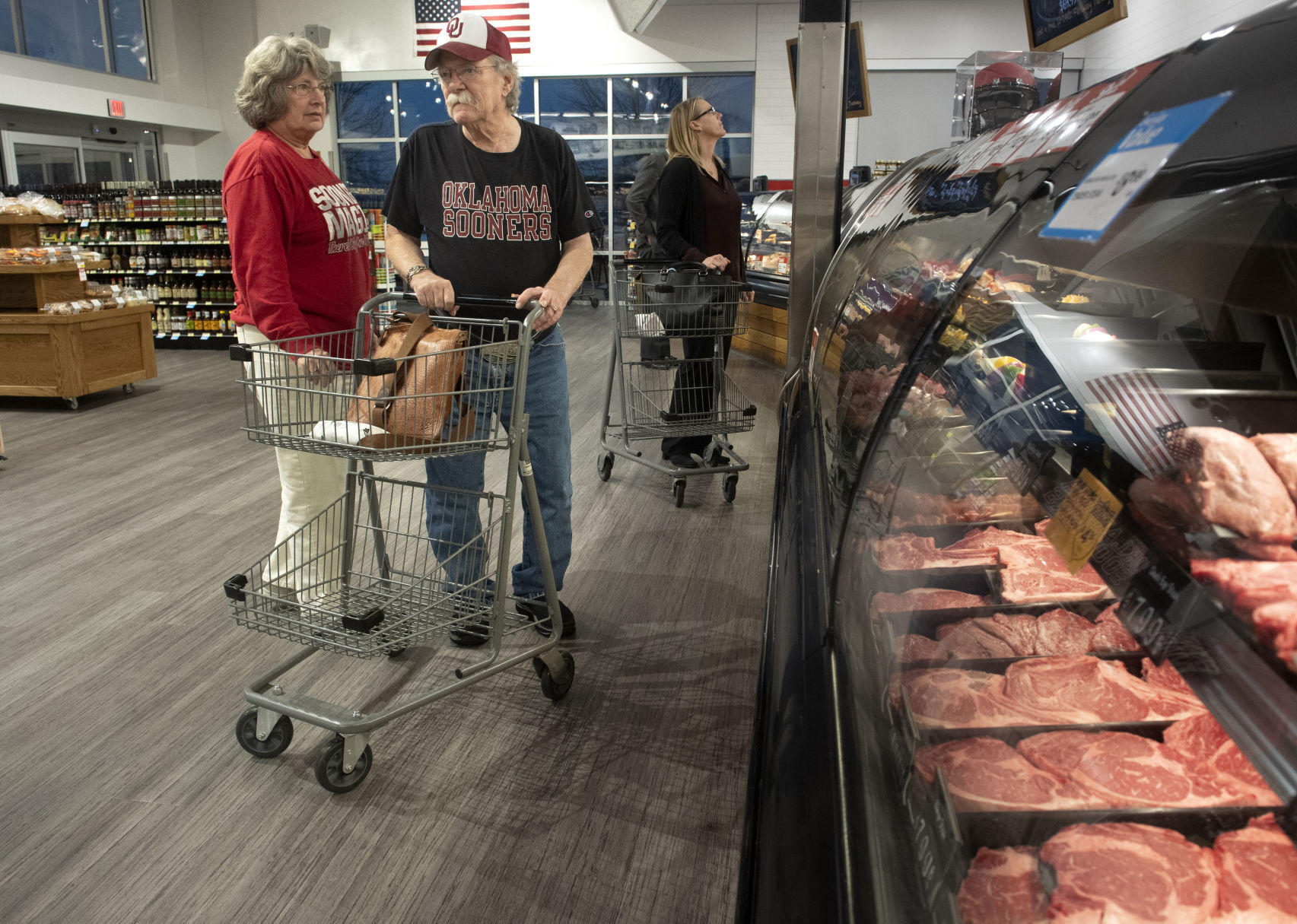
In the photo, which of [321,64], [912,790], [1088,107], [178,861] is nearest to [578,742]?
[178,861]

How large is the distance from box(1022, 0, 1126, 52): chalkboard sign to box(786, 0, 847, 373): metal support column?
22.8 inches

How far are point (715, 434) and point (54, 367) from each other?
4743 millimetres

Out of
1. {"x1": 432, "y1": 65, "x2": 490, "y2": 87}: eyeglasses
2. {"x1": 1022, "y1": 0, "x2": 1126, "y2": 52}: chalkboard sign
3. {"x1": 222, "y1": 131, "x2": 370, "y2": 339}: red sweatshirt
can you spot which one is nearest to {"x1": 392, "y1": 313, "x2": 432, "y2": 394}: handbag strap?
{"x1": 222, "y1": 131, "x2": 370, "y2": 339}: red sweatshirt

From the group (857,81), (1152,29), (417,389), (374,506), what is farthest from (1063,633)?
(1152,29)

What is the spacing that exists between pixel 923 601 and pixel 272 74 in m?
2.23

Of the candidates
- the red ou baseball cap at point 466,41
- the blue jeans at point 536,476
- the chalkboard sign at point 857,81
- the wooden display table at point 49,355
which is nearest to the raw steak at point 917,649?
the blue jeans at point 536,476

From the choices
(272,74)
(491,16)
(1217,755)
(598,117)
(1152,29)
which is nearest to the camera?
(1217,755)

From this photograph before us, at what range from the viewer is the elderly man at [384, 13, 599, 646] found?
2352 mm

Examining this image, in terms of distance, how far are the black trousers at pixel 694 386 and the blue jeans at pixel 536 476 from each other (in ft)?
5.30

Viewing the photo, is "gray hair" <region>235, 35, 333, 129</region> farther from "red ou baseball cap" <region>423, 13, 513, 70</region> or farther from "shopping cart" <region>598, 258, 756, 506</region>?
"shopping cart" <region>598, 258, 756, 506</region>

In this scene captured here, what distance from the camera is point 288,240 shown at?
8.18 ft

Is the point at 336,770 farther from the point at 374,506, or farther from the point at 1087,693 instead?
the point at 1087,693

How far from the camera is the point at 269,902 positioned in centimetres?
166

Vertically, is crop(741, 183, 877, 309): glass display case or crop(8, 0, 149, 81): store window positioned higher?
crop(8, 0, 149, 81): store window
